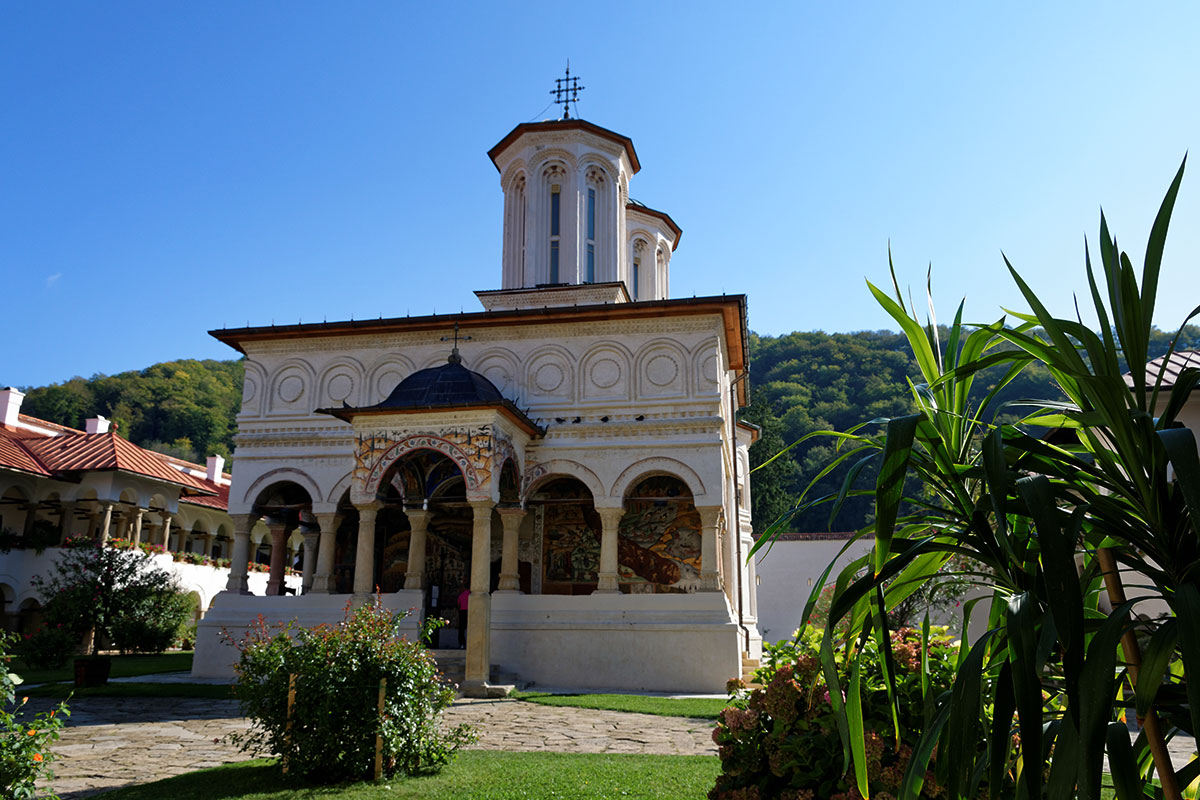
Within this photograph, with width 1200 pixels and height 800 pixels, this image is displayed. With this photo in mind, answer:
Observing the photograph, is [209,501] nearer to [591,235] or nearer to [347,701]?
[591,235]

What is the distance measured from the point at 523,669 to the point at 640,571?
9.84 feet

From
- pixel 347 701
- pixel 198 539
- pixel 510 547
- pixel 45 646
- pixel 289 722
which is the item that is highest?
pixel 198 539

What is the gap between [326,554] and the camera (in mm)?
15688

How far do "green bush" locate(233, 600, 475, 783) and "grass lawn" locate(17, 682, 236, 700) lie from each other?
5.85 m

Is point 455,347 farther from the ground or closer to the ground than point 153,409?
closer to the ground

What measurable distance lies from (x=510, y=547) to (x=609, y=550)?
5.65 ft

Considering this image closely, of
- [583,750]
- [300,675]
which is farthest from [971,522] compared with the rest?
[583,750]

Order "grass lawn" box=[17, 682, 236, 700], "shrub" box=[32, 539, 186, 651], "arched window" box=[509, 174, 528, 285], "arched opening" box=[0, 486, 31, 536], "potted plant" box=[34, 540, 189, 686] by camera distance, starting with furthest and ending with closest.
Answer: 1. "arched opening" box=[0, 486, 31, 536]
2. "arched window" box=[509, 174, 528, 285]
3. "shrub" box=[32, 539, 186, 651]
4. "potted plant" box=[34, 540, 189, 686]
5. "grass lawn" box=[17, 682, 236, 700]

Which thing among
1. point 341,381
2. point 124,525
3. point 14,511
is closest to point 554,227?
point 341,381

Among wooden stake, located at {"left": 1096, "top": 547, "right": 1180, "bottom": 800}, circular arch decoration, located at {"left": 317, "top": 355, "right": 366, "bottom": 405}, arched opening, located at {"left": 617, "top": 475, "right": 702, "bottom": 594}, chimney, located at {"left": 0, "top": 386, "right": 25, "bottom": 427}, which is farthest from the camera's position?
chimney, located at {"left": 0, "top": 386, "right": 25, "bottom": 427}

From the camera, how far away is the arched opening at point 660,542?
1606cm

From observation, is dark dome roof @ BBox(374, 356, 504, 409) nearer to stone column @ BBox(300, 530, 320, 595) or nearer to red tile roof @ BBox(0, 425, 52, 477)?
stone column @ BBox(300, 530, 320, 595)

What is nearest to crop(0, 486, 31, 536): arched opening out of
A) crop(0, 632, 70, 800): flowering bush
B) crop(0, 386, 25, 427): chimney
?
crop(0, 386, 25, 427): chimney

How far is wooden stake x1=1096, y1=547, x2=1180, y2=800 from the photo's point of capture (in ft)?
7.47
